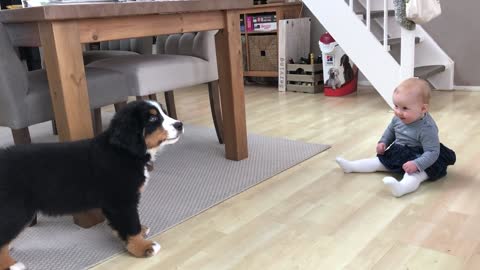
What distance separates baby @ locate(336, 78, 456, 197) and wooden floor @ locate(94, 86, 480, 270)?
0.05 metres

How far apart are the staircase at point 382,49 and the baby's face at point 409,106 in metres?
1.21

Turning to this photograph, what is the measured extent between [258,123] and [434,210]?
1441 mm

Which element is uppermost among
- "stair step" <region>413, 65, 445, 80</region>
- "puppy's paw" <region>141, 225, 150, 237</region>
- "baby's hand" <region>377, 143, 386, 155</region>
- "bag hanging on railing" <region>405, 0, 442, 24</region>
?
"bag hanging on railing" <region>405, 0, 442, 24</region>

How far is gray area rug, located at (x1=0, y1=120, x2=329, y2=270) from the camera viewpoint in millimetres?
1409

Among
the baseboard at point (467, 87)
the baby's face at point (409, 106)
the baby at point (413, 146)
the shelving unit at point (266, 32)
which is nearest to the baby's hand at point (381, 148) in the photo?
the baby at point (413, 146)

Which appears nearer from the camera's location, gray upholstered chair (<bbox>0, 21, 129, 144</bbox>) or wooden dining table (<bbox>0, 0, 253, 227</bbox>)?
wooden dining table (<bbox>0, 0, 253, 227</bbox>)

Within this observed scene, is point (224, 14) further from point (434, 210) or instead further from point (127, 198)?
point (434, 210)

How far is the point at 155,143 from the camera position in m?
1.40

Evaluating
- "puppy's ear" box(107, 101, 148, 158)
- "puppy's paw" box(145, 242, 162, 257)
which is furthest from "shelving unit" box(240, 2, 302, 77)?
"puppy's paw" box(145, 242, 162, 257)

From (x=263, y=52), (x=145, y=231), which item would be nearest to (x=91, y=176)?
(x=145, y=231)

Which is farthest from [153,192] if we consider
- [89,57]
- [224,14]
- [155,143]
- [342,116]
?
[342,116]

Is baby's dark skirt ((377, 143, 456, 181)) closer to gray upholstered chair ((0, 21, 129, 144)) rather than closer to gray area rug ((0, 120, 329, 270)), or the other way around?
gray area rug ((0, 120, 329, 270))

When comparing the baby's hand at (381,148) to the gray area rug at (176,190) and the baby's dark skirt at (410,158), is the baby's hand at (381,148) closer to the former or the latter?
the baby's dark skirt at (410,158)

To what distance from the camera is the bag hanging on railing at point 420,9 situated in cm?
264
